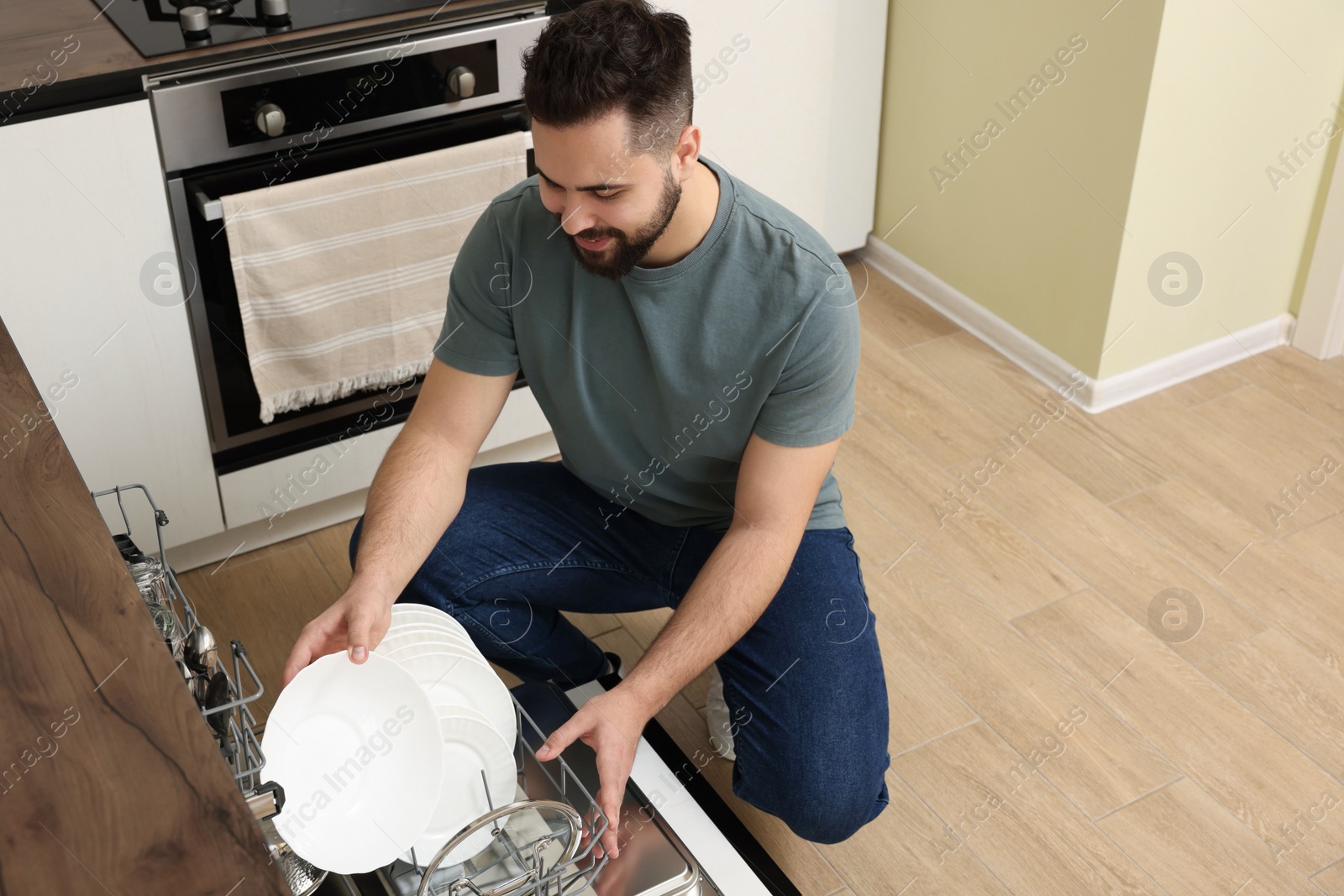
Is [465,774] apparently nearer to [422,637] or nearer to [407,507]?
[422,637]

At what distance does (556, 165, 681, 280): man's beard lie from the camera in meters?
1.35

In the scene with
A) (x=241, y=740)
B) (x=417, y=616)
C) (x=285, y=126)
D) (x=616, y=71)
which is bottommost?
(x=417, y=616)

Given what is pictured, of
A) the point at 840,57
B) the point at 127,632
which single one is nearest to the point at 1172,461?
the point at 840,57

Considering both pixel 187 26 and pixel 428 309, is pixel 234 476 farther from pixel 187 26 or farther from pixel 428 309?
pixel 187 26

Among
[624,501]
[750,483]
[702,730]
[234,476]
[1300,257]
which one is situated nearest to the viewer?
[750,483]

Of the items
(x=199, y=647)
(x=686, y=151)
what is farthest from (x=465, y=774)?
(x=686, y=151)

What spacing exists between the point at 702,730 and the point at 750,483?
52 centimetres

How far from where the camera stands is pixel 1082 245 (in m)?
2.41

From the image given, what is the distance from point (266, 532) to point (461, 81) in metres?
0.86

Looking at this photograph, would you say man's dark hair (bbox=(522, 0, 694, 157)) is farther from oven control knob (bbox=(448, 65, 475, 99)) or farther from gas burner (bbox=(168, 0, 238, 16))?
gas burner (bbox=(168, 0, 238, 16))

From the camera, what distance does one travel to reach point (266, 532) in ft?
7.13

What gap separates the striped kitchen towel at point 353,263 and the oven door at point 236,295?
0.03 metres

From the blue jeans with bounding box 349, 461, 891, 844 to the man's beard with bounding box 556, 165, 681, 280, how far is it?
411 mm

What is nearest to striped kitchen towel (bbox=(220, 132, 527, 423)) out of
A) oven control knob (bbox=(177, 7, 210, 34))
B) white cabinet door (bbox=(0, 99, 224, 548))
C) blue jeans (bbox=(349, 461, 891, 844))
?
white cabinet door (bbox=(0, 99, 224, 548))
